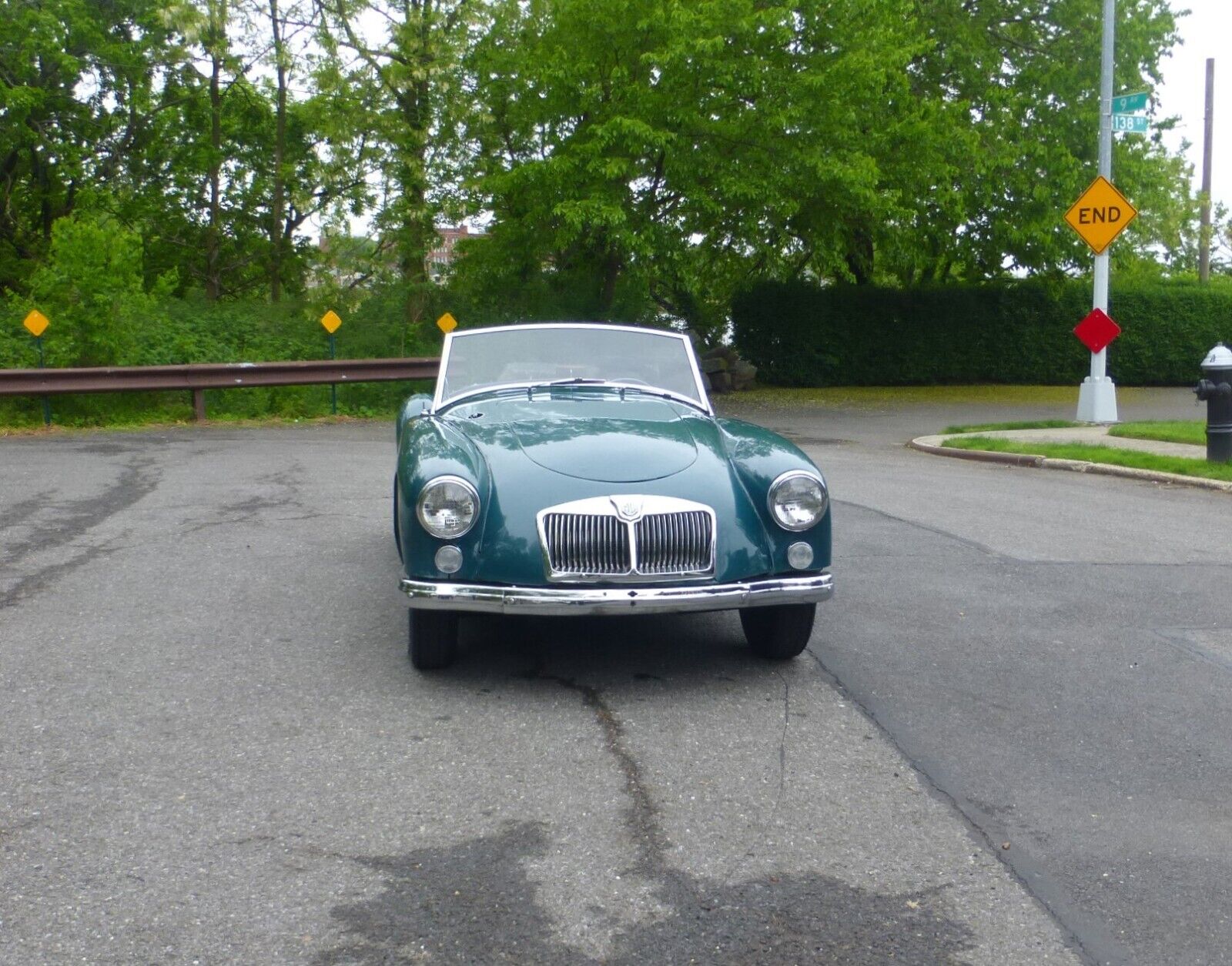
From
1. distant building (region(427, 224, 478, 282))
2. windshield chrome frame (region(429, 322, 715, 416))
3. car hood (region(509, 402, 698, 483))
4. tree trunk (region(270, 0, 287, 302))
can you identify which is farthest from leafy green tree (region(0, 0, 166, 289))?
car hood (region(509, 402, 698, 483))

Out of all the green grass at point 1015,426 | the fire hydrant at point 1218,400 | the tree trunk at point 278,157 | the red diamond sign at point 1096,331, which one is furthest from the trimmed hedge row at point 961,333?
the fire hydrant at point 1218,400

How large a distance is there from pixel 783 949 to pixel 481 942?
708mm

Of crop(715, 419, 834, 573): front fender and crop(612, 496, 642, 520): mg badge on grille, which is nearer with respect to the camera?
crop(612, 496, 642, 520): mg badge on grille

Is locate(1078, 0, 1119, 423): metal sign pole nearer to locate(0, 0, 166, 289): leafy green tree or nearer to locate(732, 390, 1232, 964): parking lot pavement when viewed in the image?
locate(732, 390, 1232, 964): parking lot pavement

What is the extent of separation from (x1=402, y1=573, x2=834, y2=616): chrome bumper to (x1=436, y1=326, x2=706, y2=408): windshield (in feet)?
6.23

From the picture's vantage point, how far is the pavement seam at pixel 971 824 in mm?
3172

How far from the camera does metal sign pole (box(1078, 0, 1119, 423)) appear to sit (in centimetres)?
1942

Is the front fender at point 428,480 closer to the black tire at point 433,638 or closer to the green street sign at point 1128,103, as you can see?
the black tire at point 433,638

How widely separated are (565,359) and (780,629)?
2.13 metres

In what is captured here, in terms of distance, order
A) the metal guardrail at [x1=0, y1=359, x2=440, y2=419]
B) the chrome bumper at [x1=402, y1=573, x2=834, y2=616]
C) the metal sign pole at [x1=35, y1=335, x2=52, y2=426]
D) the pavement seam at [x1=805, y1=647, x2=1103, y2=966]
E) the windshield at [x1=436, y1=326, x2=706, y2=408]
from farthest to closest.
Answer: the metal sign pole at [x1=35, y1=335, x2=52, y2=426]
the metal guardrail at [x1=0, y1=359, x2=440, y2=419]
the windshield at [x1=436, y1=326, x2=706, y2=408]
the chrome bumper at [x1=402, y1=573, x2=834, y2=616]
the pavement seam at [x1=805, y1=647, x2=1103, y2=966]

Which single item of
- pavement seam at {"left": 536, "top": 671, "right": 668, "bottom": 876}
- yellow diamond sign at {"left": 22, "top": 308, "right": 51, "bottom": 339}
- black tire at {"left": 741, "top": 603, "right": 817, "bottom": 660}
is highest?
yellow diamond sign at {"left": 22, "top": 308, "right": 51, "bottom": 339}

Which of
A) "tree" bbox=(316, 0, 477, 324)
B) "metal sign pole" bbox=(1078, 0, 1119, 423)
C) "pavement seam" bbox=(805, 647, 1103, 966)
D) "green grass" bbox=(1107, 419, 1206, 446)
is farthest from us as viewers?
"tree" bbox=(316, 0, 477, 324)

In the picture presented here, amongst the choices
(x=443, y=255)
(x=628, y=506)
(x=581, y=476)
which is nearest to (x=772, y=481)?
(x=628, y=506)

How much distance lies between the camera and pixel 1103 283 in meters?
19.6
